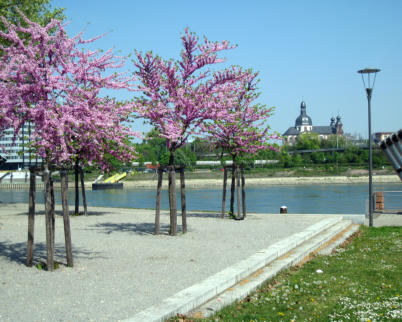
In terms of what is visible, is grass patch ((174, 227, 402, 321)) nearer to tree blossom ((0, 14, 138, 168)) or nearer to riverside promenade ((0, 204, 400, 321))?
riverside promenade ((0, 204, 400, 321))

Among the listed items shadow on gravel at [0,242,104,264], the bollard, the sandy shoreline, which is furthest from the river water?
the sandy shoreline

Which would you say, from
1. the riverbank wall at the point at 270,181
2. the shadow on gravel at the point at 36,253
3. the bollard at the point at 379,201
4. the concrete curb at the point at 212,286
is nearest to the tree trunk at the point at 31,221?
the shadow on gravel at the point at 36,253

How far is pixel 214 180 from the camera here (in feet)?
341

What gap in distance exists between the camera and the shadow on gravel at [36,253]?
11572 millimetres

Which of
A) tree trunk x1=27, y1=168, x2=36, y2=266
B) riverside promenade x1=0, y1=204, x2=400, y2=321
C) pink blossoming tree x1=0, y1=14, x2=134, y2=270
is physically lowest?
riverside promenade x1=0, y1=204, x2=400, y2=321

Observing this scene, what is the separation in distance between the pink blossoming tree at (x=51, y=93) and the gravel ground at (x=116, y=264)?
1175 mm

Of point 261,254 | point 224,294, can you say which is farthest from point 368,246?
point 224,294

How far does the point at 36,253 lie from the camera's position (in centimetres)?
1223

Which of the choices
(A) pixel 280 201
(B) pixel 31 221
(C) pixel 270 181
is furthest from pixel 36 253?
(C) pixel 270 181

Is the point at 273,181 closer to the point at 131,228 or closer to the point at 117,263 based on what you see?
the point at 131,228

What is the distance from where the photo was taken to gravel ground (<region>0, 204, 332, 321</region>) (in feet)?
25.2

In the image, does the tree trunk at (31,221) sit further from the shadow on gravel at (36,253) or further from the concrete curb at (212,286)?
the concrete curb at (212,286)

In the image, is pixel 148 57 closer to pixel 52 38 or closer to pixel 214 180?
pixel 52 38

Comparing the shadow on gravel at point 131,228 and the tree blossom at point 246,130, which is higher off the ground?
the tree blossom at point 246,130
